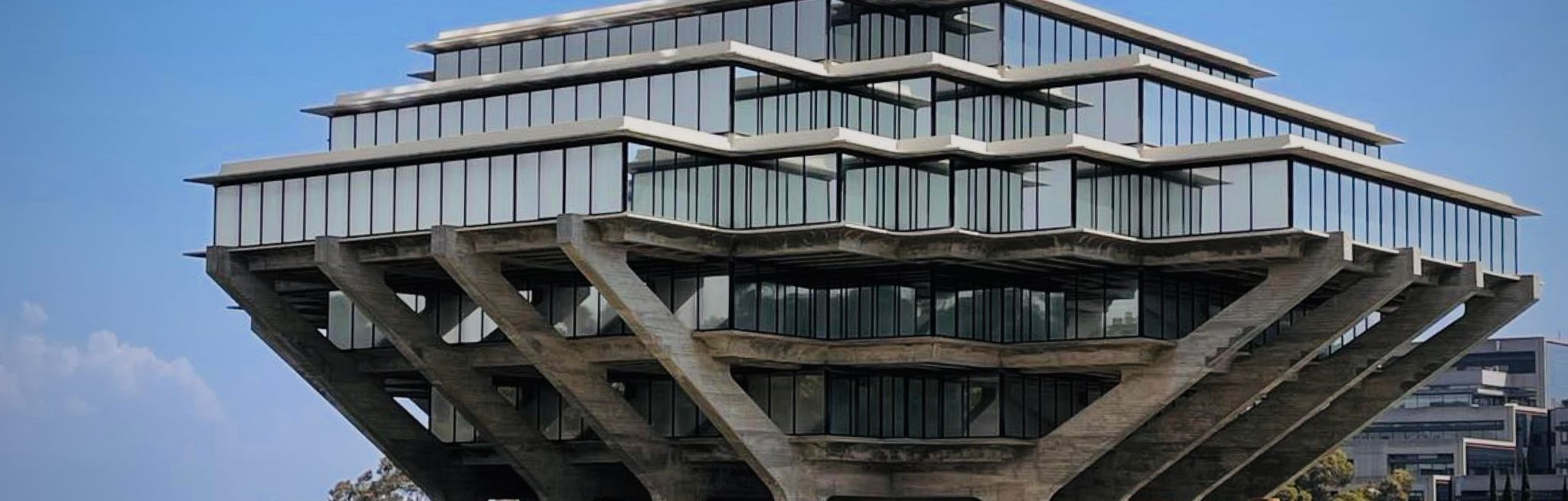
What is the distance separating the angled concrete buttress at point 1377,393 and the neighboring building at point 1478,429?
69283mm

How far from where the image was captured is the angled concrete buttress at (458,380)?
274 ft

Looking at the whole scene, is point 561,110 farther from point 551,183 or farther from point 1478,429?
point 1478,429

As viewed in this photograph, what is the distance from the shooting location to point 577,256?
7612cm

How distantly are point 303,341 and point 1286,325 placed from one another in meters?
34.2

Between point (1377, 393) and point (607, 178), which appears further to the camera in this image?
point (1377, 393)

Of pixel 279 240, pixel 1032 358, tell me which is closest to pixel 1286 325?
pixel 1032 358

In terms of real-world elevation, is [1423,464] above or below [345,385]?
below

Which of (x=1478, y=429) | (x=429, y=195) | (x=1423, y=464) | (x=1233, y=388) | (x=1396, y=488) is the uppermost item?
(x=429, y=195)

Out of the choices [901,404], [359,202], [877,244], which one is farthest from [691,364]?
[359,202]

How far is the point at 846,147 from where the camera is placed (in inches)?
3110

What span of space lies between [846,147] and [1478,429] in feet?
355

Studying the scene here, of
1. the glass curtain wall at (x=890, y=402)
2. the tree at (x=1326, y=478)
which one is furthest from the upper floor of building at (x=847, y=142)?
the tree at (x=1326, y=478)

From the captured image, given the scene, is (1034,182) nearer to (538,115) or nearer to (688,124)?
(688,124)

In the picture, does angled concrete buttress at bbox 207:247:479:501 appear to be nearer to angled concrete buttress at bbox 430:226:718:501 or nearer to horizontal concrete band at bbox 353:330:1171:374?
angled concrete buttress at bbox 430:226:718:501
